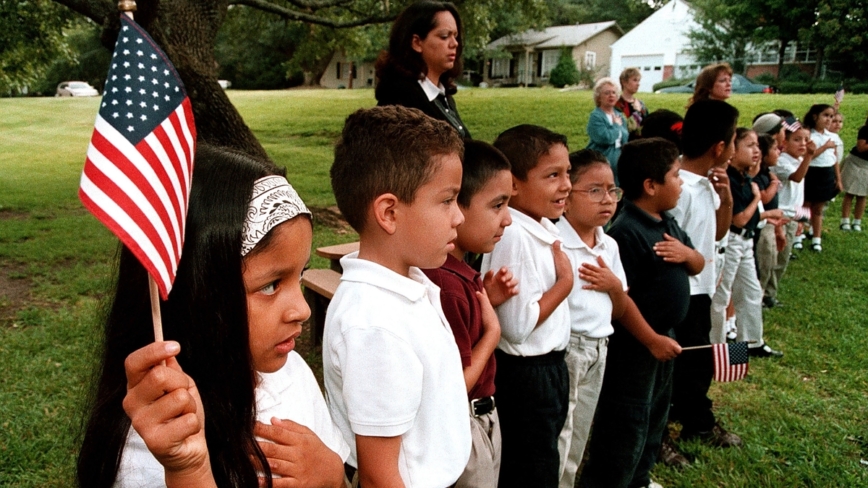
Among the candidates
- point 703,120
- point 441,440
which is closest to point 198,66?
point 703,120

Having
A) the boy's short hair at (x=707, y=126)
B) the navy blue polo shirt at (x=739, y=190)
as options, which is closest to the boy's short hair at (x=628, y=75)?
the navy blue polo shirt at (x=739, y=190)

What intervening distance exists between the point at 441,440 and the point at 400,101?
214 cm

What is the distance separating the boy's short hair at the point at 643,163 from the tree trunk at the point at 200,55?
162 inches

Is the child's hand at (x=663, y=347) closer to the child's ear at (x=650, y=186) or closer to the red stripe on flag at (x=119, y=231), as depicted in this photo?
the child's ear at (x=650, y=186)

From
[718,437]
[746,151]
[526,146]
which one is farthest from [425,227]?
[746,151]

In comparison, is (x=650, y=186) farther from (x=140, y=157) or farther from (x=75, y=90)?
(x=75, y=90)

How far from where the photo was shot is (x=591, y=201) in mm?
2781

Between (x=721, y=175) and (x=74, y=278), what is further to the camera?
(x=74, y=278)

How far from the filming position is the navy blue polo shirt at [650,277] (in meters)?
3.08

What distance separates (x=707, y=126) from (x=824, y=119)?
522cm

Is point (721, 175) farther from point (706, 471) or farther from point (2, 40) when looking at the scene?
point (2, 40)

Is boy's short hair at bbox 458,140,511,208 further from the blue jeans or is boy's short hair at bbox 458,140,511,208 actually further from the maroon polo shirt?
the blue jeans

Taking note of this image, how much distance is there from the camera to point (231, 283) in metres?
1.33

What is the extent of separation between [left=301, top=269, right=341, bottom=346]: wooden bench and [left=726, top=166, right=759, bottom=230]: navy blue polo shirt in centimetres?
274
